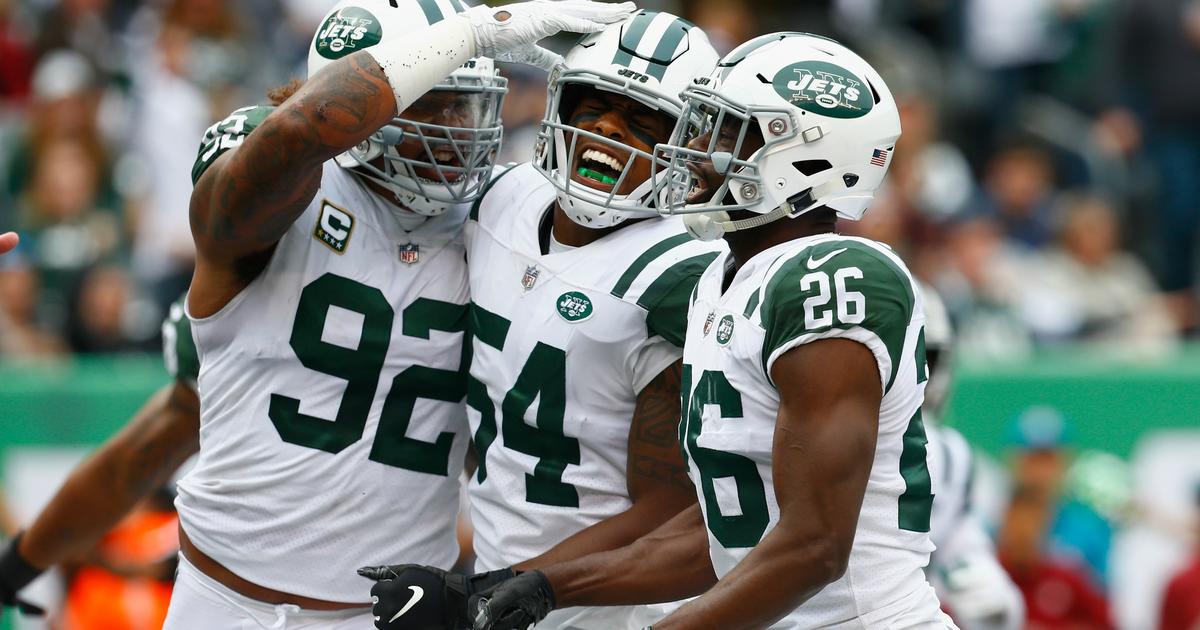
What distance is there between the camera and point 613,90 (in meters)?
3.78

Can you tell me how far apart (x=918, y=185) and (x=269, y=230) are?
21.6 feet

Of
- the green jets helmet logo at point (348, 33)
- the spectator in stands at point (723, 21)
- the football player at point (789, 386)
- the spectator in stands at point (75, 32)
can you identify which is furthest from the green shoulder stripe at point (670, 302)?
the spectator in stands at point (75, 32)

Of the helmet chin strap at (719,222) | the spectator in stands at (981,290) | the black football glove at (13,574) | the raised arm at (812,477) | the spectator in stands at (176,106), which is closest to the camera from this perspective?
the raised arm at (812,477)

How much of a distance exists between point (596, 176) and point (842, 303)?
88 cm

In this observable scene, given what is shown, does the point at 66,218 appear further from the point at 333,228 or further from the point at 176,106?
the point at 333,228

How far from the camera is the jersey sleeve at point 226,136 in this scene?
12.5 ft

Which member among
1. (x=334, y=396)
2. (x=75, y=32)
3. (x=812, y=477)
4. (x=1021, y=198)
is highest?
(x=812, y=477)

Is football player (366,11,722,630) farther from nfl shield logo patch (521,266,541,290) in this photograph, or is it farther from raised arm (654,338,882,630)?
raised arm (654,338,882,630)

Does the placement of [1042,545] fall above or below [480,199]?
below

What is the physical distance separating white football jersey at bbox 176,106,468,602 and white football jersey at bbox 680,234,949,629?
82cm

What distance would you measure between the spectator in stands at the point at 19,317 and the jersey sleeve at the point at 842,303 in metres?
5.67

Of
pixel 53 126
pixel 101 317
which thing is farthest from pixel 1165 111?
pixel 53 126

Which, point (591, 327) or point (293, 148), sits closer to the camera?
point (293, 148)

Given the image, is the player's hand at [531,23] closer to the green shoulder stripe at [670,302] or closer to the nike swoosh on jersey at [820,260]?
the green shoulder stripe at [670,302]
